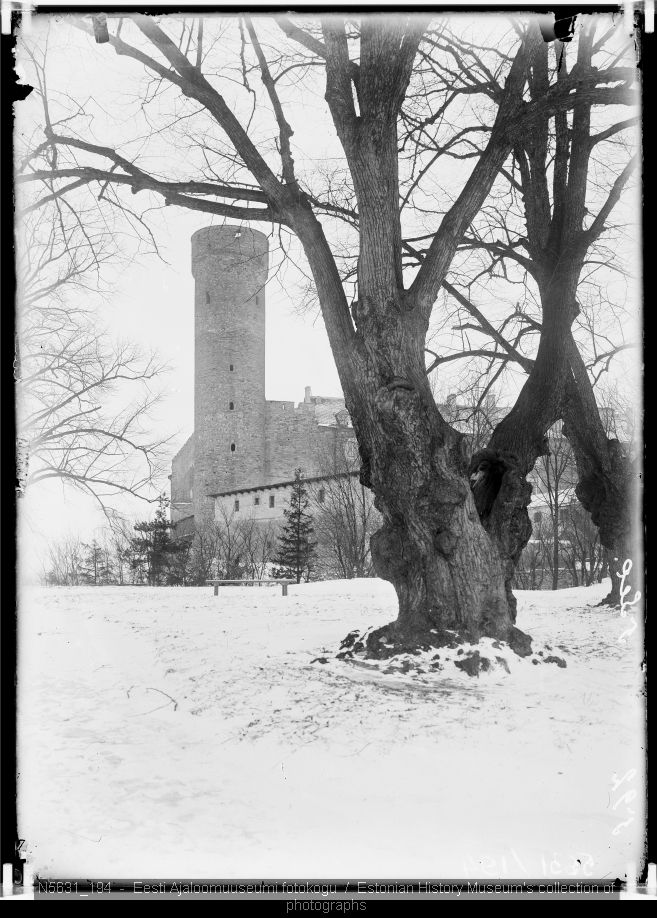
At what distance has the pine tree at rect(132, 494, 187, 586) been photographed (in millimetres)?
8734

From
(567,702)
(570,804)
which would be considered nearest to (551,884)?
(570,804)

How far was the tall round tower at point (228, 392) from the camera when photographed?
24797 millimetres

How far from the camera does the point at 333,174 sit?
6328 millimetres

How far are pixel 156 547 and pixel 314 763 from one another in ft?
25.2

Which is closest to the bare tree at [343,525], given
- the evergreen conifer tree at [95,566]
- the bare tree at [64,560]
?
the evergreen conifer tree at [95,566]

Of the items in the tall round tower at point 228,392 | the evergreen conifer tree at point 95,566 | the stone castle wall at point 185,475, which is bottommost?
the evergreen conifer tree at point 95,566

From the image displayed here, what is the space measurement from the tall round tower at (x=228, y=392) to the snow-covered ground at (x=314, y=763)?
19.3 meters

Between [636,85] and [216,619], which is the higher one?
[636,85]

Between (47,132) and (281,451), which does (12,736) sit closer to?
(47,132)

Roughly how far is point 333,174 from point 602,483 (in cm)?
383

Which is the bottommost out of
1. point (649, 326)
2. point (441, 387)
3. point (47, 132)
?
point (649, 326)

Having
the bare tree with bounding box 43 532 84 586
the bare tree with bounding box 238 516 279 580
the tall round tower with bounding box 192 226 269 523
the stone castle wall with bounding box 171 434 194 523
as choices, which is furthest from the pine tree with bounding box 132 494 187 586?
the tall round tower with bounding box 192 226 269 523

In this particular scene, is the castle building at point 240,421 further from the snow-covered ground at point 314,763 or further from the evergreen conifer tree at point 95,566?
the snow-covered ground at point 314,763

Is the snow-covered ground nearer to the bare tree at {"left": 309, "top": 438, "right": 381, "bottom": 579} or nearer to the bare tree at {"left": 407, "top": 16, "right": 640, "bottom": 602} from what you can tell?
the bare tree at {"left": 407, "top": 16, "right": 640, "bottom": 602}
